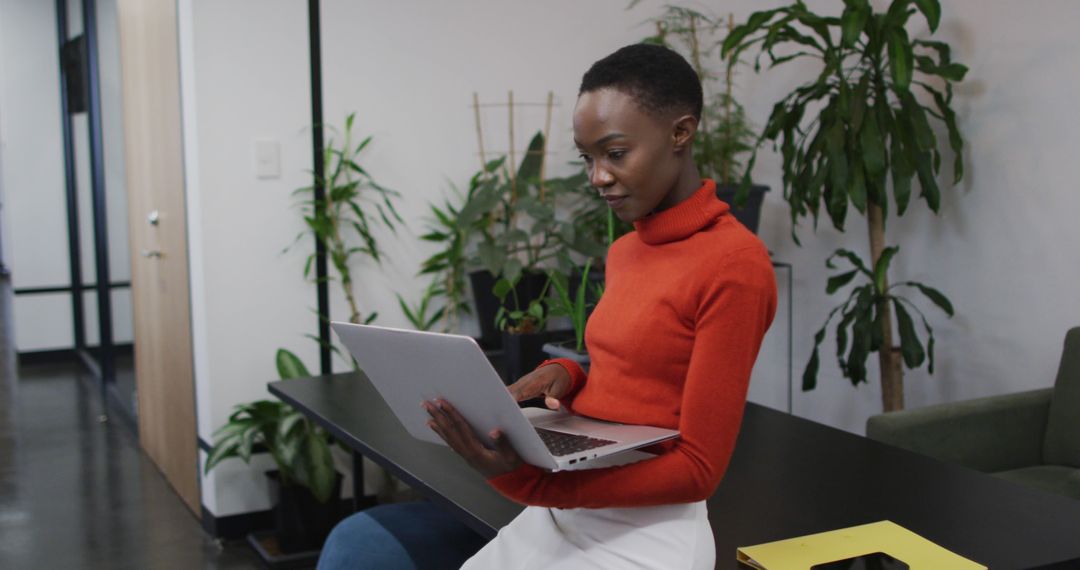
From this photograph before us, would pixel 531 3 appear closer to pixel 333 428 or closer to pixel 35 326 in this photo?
pixel 333 428

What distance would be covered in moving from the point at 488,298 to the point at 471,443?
2.60 metres

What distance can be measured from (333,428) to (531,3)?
2.21 m

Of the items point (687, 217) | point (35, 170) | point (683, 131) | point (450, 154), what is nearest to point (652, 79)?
point (683, 131)

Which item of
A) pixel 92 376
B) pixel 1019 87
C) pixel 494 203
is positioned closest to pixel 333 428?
pixel 494 203

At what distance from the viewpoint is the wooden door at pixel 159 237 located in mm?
3678

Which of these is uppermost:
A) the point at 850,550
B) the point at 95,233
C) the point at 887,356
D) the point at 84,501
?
the point at 95,233

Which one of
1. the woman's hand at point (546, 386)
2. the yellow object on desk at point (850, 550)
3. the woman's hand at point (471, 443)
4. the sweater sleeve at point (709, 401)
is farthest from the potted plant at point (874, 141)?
the woman's hand at point (471, 443)

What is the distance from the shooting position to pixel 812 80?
4.06m

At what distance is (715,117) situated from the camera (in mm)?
4102

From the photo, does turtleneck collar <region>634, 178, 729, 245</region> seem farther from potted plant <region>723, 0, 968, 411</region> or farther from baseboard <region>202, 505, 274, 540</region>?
baseboard <region>202, 505, 274, 540</region>

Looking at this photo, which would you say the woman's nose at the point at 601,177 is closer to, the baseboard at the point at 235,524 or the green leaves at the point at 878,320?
the green leaves at the point at 878,320

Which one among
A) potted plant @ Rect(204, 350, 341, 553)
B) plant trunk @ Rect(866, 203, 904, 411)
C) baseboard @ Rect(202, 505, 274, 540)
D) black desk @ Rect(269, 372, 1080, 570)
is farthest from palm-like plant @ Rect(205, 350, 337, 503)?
plant trunk @ Rect(866, 203, 904, 411)

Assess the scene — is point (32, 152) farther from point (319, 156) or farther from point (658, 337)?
point (658, 337)

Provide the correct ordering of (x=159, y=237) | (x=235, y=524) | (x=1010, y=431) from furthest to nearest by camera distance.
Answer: (x=159, y=237) < (x=235, y=524) < (x=1010, y=431)
